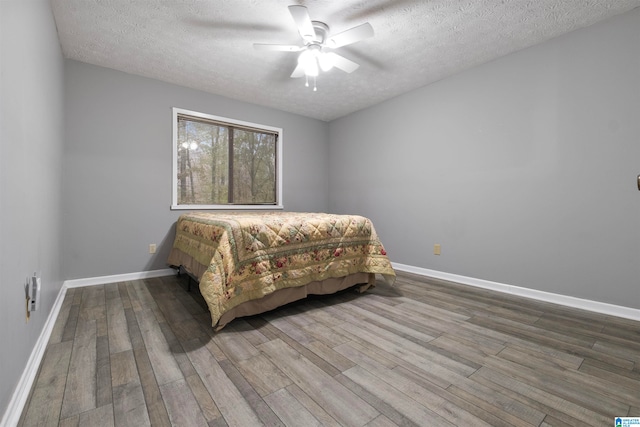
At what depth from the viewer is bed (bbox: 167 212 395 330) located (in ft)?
6.23

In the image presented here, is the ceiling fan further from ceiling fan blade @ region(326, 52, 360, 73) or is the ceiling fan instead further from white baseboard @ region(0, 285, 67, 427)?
white baseboard @ region(0, 285, 67, 427)

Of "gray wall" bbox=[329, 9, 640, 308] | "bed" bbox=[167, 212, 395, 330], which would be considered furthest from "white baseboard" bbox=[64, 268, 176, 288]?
"gray wall" bbox=[329, 9, 640, 308]

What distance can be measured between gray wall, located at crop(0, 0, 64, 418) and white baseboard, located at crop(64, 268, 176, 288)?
2.78 feet

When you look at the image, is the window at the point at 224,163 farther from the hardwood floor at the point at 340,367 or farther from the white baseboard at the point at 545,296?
the white baseboard at the point at 545,296

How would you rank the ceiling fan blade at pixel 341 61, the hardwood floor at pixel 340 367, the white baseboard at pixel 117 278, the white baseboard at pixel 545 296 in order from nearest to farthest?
the hardwood floor at pixel 340 367
the white baseboard at pixel 545 296
the ceiling fan blade at pixel 341 61
the white baseboard at pixel 117 278

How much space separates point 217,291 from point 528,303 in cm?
255

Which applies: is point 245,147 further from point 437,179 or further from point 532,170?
point 532,170

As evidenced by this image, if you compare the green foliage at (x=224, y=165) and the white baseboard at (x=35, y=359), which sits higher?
the green foliage at (x=224, y=165)

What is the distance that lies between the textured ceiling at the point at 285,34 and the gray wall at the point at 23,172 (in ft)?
A: 1.72

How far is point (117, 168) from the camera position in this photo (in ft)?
9.88

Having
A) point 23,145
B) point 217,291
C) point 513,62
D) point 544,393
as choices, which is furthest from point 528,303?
point 23,145

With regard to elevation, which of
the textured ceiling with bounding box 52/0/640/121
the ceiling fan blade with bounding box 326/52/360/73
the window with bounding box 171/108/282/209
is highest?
the textured ceiling with bounding box 52/0/640/121

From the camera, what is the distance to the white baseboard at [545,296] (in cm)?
212

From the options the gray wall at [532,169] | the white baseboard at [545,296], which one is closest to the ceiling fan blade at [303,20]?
the gray wall at [532,169]
